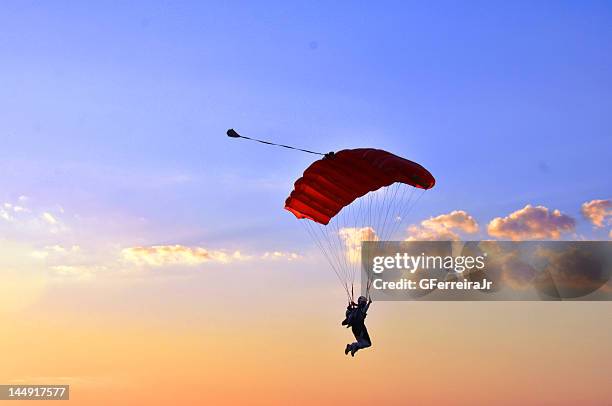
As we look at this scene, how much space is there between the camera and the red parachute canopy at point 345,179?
100.0 ft

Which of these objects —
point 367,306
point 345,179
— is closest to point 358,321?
point 367,306

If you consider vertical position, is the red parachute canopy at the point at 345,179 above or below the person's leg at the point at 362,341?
above

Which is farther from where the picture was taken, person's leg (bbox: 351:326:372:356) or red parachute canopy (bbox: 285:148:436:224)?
person's leg (bbox: 351:326:372:356)

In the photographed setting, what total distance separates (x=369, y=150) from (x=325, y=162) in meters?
1.75

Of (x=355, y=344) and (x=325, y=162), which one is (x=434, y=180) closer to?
(x=325, y=162)

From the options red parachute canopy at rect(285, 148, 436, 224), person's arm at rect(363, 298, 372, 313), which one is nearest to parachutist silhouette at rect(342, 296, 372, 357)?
person's arm at rect(363, 298, 372, 313)

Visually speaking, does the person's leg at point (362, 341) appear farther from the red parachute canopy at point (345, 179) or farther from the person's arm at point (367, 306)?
the red parachute canopy at point (345, 179)

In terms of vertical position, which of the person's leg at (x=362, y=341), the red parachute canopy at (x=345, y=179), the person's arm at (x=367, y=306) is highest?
the red parachute canopy at (x=345, y=179)

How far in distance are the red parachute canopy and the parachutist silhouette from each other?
4.11m

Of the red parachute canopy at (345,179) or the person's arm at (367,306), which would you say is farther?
the person's arm at (367,306)

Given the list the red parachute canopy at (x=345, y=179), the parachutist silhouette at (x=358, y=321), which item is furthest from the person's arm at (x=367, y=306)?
the red parachute canopy at (x=345, y=179)

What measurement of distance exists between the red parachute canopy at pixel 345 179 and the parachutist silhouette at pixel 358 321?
4.11 m

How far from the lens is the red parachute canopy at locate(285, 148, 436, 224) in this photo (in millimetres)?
30469

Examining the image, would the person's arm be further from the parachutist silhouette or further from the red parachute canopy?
the red parachute canopy
